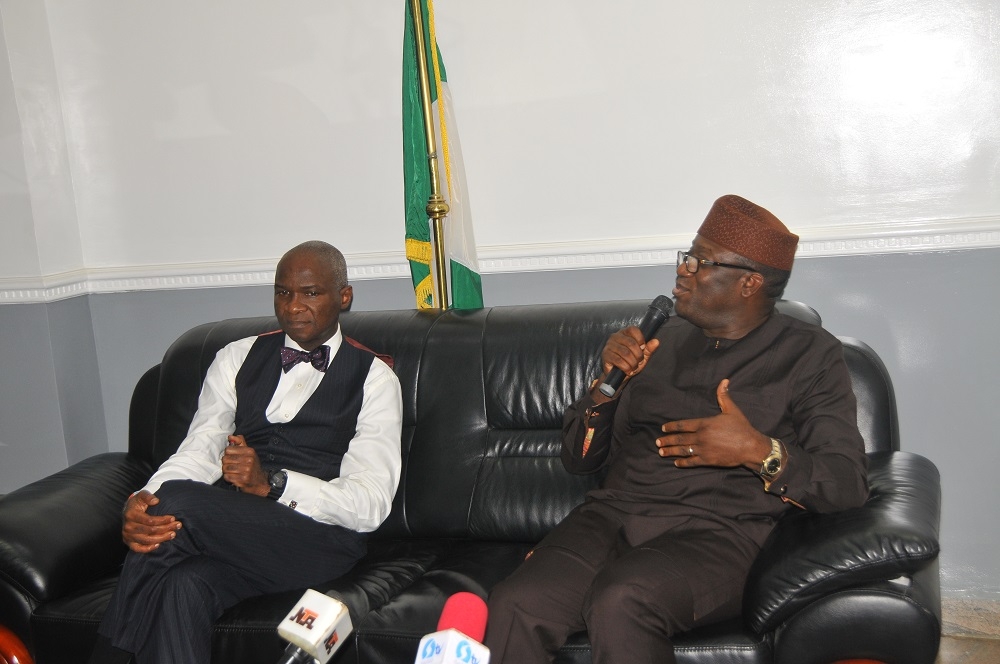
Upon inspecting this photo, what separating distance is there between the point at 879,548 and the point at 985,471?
138 centimetres

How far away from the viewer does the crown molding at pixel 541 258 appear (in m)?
2.80

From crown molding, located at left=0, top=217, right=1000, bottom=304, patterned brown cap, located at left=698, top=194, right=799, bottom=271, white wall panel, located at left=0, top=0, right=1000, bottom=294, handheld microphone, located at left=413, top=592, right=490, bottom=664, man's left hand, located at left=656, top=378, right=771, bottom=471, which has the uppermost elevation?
white wall panel, located at left=0, top=0, right=1000, bottom=294

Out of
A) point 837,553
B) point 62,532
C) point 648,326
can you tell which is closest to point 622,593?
point 837,553

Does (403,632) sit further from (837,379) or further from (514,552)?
(837,379)

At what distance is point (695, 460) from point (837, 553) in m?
0.33

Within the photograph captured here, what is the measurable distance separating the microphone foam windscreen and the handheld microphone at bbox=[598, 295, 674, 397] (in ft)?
3.79

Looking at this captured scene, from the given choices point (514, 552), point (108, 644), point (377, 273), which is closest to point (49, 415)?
Result: point (377, 273)

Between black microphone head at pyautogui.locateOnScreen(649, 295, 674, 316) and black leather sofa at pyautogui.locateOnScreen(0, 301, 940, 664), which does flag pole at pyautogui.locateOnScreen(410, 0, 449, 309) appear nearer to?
black leather sofa at pyautogui.locateOnScreen(0, 301, 940, 664)

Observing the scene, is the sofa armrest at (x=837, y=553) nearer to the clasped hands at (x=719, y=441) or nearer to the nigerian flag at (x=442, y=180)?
the clasped hands at (x=719, y=441)

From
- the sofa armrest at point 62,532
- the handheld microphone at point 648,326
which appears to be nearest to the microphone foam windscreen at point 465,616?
the handheld microphone at point 648,326

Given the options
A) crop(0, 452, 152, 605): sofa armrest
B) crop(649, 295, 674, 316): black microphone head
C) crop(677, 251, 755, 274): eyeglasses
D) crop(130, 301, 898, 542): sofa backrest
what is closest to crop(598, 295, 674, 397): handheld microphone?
crop(649, 295, 674, 316): black microphone head

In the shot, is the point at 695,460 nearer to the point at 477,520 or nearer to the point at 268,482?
the point at 477,520

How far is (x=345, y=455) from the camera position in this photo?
2.42 m

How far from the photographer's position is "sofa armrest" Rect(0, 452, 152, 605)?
7.53 feet
